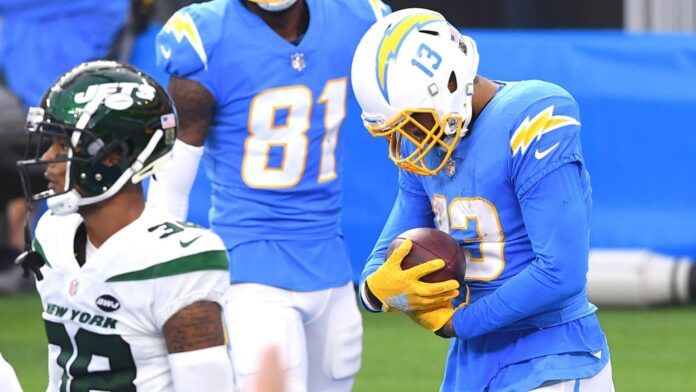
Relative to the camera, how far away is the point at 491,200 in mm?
3699

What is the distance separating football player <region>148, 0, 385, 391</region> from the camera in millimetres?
4789

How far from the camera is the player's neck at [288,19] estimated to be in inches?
192

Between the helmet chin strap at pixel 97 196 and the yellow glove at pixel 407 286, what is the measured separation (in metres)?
0.70

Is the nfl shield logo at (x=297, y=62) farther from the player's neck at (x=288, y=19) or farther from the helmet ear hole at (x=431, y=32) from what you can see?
the helmet ear hole at (x=431, y=32)

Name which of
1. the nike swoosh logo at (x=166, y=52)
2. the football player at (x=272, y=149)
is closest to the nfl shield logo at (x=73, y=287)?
the football player at (x=272, y=149)

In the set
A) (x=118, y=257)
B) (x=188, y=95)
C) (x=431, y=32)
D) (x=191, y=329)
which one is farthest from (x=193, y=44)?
(x=191, y=329)

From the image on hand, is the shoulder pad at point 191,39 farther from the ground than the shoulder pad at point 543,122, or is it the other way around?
the shoulder pad at point 543,122

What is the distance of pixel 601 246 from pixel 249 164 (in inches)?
167

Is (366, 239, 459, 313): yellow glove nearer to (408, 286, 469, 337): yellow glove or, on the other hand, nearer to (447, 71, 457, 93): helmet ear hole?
(408, 286, 469, 337): yellow glove

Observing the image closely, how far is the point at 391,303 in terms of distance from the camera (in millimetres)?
3781

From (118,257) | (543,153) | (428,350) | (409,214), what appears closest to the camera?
(118,257)

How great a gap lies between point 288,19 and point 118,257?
72.1 inches

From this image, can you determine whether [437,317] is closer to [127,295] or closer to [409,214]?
[409,214]

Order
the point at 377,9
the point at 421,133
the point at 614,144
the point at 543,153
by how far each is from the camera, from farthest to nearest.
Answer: the point at 614,144, the point at 377,9, the point at 421,133, the point at 543,153
